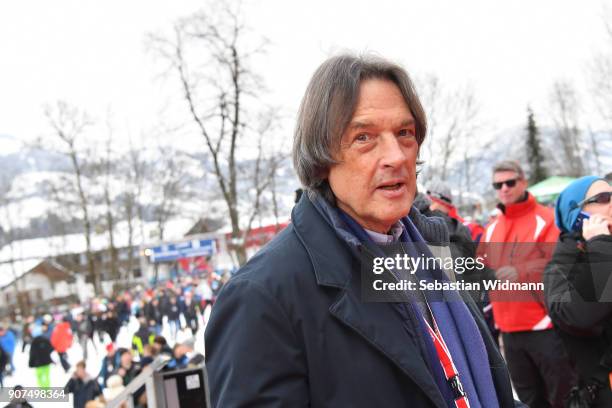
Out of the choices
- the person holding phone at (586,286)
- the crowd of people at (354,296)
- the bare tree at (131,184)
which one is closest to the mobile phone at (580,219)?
the person holding phone at (586,286)

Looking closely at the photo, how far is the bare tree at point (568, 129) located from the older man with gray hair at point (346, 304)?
5097 cm

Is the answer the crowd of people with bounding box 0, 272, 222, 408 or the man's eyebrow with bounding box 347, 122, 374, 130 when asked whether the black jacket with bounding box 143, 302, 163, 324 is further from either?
the man's eyebrow with bounding box 347, 122, 374, 130

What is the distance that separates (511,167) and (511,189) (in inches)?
9.5

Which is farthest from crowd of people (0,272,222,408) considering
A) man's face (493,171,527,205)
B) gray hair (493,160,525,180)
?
gray hair (493,160,525,180)

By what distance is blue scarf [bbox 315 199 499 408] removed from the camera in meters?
1.55

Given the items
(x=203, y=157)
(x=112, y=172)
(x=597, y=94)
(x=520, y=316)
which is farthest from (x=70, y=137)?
(x=520, y=316)

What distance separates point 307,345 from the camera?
1.37m

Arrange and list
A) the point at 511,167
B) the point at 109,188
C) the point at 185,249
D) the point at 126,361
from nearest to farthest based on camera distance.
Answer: the point at 511,167 < the point at 126,361 < the point at 185,249 < the point at 109,188

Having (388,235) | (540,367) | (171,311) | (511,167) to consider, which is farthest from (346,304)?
(171,311)

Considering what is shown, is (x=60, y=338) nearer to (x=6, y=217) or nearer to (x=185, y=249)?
(x=185, y=249)

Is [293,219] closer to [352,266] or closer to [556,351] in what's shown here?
[352,266]

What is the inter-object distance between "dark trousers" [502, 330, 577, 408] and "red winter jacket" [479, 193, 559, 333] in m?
0.09

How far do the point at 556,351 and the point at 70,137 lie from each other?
35802mm

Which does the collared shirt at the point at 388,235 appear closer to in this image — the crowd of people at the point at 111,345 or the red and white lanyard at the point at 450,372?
the red and white lanyard at the point at 450,372
